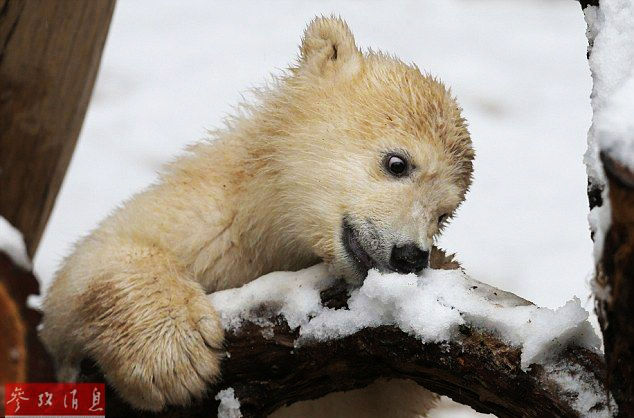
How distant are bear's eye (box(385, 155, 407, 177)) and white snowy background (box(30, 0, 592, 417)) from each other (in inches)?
130

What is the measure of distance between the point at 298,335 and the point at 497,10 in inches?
450

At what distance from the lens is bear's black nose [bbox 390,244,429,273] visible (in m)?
3.29

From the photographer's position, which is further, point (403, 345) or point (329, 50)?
point (329, 50)

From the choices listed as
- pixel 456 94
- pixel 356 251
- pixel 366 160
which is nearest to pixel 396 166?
pixel 366 160

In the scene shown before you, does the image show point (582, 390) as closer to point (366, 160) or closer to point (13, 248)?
point (366, 160)

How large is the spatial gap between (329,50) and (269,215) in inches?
32.8

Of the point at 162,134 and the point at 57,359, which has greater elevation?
the point at 57,359

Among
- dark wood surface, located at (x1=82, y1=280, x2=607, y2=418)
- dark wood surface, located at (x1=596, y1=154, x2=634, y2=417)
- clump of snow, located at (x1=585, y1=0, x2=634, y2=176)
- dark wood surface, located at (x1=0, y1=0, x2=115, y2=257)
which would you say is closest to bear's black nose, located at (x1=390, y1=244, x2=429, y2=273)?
dark wood surface, located at (x1=82, y1=280, x2=607, y2=418)

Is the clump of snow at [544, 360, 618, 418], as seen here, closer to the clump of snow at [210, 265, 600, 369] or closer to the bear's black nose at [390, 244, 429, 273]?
the clump of snow at [210, 265, 600, 369]

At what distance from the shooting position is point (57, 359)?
3.59m

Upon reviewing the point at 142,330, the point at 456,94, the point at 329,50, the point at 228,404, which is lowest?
the point at 456,94

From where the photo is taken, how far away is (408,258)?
3287mm

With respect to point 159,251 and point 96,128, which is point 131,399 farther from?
point 96,128

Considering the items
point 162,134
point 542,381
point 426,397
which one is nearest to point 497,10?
point 162,134
